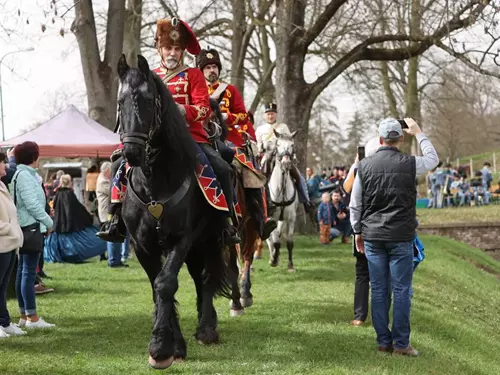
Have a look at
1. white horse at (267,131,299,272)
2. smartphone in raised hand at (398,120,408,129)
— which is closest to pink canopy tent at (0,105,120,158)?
white horse at (267,131,299,272)

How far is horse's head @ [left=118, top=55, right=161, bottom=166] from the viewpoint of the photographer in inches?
231

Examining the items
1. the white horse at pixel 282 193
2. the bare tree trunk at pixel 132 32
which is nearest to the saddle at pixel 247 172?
the white horse at pixel 282 193

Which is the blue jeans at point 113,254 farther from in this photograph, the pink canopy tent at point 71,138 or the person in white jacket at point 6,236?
the person in white jacket at point 6,236

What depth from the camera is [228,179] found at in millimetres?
7664

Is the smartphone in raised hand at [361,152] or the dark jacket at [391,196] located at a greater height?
the smartphone in raised hand at [361,152]

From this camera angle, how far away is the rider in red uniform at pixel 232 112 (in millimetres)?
9695

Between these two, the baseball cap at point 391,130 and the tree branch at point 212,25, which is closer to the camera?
the baseball cap at point 391,130

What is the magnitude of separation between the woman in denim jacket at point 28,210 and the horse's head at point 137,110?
10.0ft

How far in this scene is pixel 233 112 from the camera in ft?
32.3

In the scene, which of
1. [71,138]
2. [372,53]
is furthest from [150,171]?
[372,53]

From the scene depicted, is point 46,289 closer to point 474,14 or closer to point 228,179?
point 228,179

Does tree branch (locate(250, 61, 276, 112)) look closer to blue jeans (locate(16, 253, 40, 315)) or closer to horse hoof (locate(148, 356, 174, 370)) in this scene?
blue jeans (locate(16, 253, 40, 315))

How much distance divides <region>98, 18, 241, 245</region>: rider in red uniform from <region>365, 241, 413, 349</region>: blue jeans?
150 centimetres

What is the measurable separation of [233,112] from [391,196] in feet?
9.78
